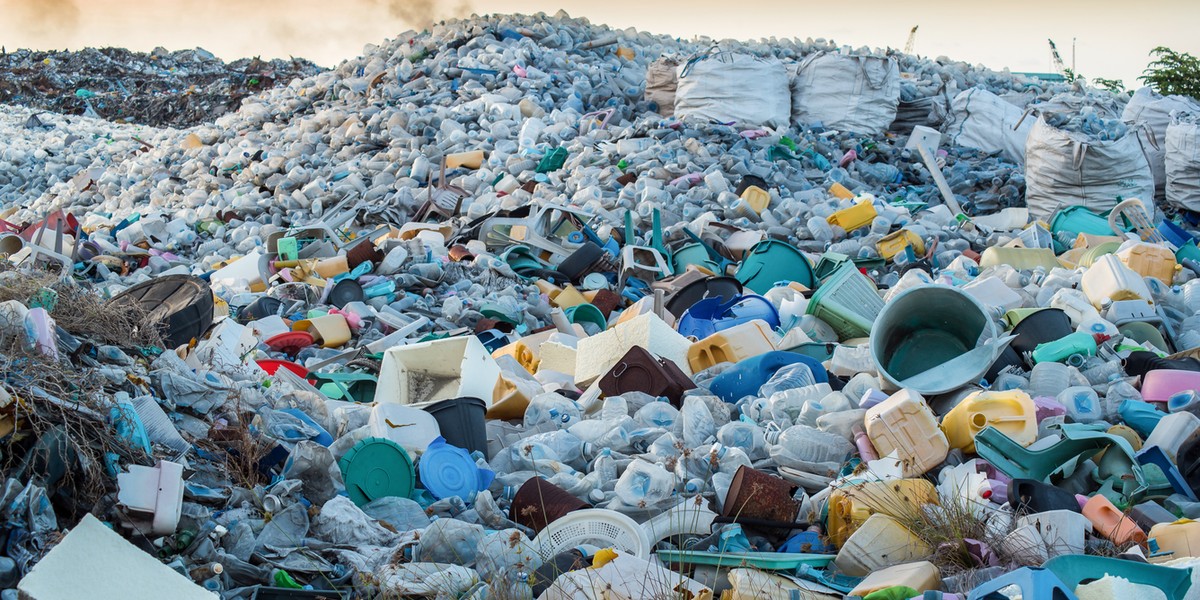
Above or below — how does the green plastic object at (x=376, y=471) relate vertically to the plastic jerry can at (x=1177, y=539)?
above

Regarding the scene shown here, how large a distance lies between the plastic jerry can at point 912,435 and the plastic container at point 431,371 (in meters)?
1.66

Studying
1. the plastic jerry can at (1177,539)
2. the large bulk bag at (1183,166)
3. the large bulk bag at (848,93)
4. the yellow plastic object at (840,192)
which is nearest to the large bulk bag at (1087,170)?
the large bulk bag at (1183,166)

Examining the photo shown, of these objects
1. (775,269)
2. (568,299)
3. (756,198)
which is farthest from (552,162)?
(775,269)

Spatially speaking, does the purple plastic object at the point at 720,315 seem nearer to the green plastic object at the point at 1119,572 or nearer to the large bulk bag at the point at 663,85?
the green plastic object at the point at 1119,572

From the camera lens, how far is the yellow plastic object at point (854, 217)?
27.0 feet

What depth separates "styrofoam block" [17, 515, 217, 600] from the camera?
237 cm

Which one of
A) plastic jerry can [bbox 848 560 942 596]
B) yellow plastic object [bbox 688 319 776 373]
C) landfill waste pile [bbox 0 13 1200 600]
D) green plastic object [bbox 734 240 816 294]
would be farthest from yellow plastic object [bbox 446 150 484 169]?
plastic jerry can [bbox 848 560 942 596]

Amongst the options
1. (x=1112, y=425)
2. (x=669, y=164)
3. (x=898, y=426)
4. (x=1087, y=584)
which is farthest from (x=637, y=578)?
(x=669, y=164)

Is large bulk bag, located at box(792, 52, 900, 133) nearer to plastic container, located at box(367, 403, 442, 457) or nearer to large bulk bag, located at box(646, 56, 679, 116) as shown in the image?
large bulk bag, located at box(646, 56, 679, 116)

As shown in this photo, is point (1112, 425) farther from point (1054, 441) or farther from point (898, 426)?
point (898, 426)

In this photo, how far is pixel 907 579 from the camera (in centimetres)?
279

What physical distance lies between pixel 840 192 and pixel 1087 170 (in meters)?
1.96

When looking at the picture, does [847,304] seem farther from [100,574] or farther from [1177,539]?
[100,574]

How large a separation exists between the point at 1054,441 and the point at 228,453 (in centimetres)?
272
